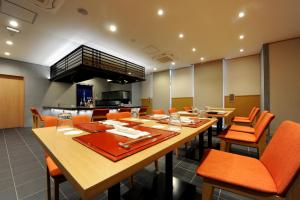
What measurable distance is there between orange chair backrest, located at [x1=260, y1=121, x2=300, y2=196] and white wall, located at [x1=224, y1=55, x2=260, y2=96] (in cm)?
512

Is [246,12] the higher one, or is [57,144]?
[246,12]

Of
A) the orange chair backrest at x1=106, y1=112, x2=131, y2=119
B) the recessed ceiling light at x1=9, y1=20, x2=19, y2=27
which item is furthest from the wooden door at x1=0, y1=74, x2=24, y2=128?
the orange chair backrest at x1=106, y1=112, x2=131, y2=119

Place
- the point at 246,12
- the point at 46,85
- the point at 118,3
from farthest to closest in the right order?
the point at 46,85, the point at 246,12, the point at 118,3

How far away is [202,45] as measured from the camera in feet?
14.1

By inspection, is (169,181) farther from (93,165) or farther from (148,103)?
(148,103)

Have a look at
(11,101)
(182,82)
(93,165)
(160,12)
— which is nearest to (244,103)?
(182,82)

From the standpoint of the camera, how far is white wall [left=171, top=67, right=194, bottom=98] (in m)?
6.66

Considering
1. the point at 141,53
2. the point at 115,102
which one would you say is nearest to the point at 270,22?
the point at 141,53

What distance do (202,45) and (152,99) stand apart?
4555mm

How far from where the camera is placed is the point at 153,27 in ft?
10.7

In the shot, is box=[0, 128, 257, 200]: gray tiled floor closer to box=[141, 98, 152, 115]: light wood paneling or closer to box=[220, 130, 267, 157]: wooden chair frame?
box=[220, 130, 267, 157]: wooden chair frame

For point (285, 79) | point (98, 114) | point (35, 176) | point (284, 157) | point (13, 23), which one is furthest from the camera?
point (285, 79)

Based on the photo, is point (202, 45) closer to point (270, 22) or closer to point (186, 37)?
point (186, 37)

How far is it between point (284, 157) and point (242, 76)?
219 inches
